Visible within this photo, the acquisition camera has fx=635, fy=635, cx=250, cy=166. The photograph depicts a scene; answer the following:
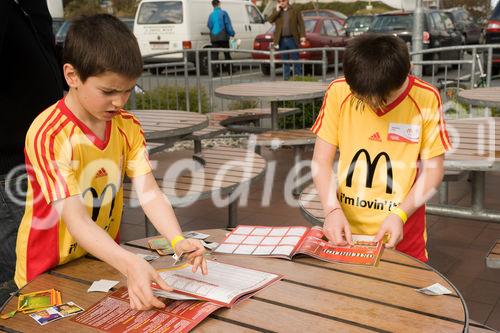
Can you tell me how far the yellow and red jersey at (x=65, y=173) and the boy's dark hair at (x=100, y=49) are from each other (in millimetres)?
210

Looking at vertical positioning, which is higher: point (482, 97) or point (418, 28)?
point (418, 28)

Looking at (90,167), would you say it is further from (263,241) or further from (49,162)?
(263,241)

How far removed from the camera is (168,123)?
4.33 metres

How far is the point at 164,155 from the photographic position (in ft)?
23.3

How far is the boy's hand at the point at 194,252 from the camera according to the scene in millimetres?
1785

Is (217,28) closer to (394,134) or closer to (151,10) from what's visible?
(151,10)

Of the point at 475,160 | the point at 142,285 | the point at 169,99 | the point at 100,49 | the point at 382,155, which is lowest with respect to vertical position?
the point at 169,99

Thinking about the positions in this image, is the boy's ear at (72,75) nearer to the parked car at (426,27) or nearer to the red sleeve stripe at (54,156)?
the red sleeve stripe at (54,156)

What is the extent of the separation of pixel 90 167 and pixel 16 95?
1.81ft

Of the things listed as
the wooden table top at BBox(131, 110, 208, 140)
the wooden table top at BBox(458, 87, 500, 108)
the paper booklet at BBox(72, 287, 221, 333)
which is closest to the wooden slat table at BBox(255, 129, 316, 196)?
the wooden table top at BBox(131, 110, 208, 140)

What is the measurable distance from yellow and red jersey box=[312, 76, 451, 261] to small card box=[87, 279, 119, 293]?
1.12 meters

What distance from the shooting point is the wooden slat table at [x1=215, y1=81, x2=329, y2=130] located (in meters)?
5.15

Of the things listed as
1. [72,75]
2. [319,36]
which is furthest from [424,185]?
→ [319,36]

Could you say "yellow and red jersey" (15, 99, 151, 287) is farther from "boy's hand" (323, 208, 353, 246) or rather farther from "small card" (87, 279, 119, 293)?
"boy's hand" (323, 208, 353, 246)
